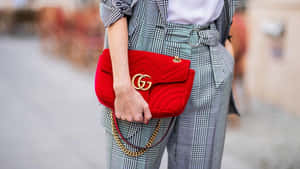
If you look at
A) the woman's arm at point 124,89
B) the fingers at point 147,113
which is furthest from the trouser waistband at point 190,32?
the fingers at point 147,113

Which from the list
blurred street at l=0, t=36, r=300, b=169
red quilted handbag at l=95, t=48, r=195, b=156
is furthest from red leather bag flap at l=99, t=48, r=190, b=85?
blurred street at l=0, t=36, r=300, b=169

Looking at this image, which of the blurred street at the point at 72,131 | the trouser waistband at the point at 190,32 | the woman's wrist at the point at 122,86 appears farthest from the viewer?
the blurred street at the point at 72,131

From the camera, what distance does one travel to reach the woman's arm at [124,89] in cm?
Answer: 113

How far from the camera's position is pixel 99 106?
4.51m

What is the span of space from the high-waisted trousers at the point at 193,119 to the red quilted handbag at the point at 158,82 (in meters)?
0.07

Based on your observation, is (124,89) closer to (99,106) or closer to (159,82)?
(159,82)

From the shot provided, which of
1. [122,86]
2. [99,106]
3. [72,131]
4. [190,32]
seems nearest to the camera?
[122,86]

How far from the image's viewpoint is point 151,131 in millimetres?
1243

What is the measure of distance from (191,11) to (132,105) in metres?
0.40

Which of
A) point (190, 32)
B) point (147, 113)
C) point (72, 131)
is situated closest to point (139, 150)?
point (147, 113)

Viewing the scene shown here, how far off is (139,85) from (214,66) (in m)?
0.31

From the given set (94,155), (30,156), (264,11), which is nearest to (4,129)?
(30,156)

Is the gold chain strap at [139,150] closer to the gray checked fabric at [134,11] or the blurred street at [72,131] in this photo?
the gray checked fabric at [134,11]

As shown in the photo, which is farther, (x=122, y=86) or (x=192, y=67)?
(x=192, y=67)
